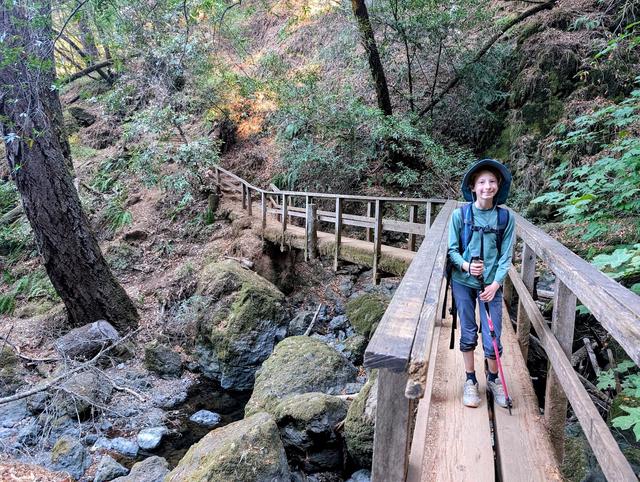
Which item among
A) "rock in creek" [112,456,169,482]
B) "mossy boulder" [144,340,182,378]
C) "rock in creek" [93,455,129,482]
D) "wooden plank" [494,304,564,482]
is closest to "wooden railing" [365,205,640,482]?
"wooden plank" [494,304,564,482]

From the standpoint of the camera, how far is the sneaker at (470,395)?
2932mm

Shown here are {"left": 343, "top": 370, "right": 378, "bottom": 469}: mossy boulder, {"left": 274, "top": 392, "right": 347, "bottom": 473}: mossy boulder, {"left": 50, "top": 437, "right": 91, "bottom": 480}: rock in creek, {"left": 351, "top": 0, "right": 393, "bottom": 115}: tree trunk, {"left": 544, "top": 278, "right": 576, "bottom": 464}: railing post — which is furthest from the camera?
{"left": 351, "top": 0, "right": 393, "bottom": 115}: tree trunk

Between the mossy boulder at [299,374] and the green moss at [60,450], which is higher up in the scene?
the mossy boulder at [299,374]

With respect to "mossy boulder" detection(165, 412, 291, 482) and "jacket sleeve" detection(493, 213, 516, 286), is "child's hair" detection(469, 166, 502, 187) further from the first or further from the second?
"mossy boulder" detection(165, 412, 291, 482)

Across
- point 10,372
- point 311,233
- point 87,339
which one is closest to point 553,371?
point 311,233

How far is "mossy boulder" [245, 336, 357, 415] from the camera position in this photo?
6.45 metres

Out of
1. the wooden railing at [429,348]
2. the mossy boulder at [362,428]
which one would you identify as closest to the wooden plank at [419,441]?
the wooden railing at [429,348]

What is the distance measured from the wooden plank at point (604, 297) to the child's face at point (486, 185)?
53cm

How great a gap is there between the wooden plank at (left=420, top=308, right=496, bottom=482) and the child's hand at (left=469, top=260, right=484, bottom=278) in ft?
2.83

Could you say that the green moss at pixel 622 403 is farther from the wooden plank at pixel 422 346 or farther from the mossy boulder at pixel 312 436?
the mossy boulder at pixel 312 436

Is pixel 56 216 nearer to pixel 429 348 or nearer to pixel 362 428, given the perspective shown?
pixel 362 428

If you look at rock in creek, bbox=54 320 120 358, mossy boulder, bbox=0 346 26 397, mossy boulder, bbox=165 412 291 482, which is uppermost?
mossy boulder, bbox=165 412 291 482

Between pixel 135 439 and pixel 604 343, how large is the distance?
6.94 meters

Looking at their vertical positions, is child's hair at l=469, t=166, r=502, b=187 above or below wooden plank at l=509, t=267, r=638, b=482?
above
